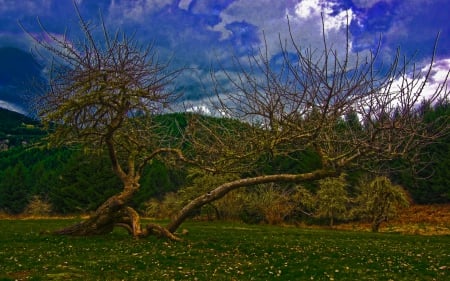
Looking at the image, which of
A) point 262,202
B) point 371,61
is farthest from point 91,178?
point 371,61

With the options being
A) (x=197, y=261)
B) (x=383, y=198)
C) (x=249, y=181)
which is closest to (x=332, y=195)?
(x=383, y=198)

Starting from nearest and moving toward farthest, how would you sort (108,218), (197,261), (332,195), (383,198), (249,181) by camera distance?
1. (197,261)
2. (249,181)
3. (108,218)
4. (383,198)
5. (332,195)

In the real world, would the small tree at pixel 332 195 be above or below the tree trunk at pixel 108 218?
above

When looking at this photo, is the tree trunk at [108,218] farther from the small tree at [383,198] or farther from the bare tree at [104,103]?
the small tree at [383,198]

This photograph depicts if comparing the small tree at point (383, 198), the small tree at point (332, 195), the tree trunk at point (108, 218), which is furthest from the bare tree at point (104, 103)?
the small tree at point (332, 195)

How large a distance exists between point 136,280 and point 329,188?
4886 centimetres

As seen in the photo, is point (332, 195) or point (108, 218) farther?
point (332, 195)

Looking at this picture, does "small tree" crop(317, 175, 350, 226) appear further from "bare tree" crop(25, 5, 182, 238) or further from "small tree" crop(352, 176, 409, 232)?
"bare tree" crop(25, 5, 182, 238)

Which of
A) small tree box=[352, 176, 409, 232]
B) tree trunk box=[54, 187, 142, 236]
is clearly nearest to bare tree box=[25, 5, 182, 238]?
tree trunk box=[54, 187, 142, 236]

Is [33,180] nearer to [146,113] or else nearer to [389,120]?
[146,113]

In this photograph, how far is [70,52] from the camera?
59.0 feet

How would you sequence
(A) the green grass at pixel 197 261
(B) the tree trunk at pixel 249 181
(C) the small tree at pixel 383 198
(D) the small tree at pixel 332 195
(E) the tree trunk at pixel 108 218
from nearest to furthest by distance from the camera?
(A) the green grass at pixel 197 261 → (B) the tree trunk at pixel 249 181 → (E) the tree trunk at pixel 108 218 → (C) the small tree at pixel 383 198 → (D) the small tree at pixel 332 195

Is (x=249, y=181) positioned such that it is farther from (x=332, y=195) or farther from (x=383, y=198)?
(x=332, y=195)

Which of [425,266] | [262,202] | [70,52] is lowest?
[425,266]
